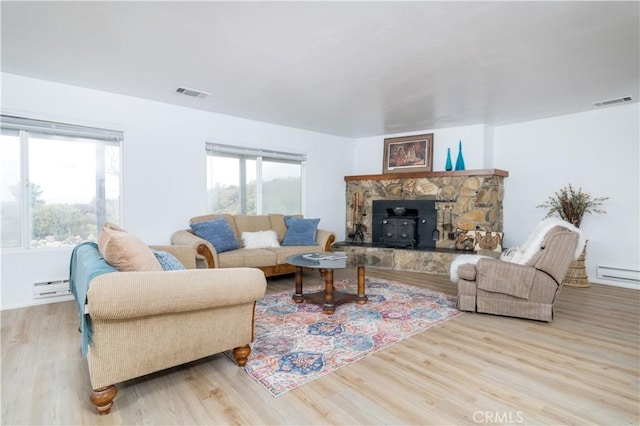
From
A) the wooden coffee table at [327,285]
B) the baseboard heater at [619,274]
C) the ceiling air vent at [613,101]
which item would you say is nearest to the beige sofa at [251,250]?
the wooden coffee table at [327,285]

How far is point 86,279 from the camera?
1.78 meters

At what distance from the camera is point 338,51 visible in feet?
9.30

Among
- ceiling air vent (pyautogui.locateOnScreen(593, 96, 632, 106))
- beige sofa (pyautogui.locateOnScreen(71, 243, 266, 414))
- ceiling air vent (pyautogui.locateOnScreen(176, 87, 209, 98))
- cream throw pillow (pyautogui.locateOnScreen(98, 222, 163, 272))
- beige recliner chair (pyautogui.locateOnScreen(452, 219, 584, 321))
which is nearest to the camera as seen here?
beige sofa (pyautogui.locateOnScreen(71, 243, 266, 414))

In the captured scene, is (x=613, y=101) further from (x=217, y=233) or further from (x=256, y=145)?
(x=217, y=233)

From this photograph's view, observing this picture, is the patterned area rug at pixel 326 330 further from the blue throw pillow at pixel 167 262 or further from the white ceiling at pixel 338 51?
the white ceiling at pixel 338 51

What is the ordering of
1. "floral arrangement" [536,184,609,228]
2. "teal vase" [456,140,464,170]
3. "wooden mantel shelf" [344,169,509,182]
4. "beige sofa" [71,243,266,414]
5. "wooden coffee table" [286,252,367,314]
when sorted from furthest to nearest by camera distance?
1. "teal vase" [456,140,464,170]
2. "wooden mantel shelf" [344,169,509,182]
3. "floral arrangement" [536,184,609,228]
4. "wooden coffee table" [286,252,367,314]
5. "beige sofa" [71,243,266,414]

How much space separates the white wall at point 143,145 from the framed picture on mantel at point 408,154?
6.22 feet

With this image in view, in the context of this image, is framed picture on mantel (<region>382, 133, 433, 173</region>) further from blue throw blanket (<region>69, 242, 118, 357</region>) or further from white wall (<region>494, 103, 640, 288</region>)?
blue throw blanket (<region>69, 242, 118, 357</region>)

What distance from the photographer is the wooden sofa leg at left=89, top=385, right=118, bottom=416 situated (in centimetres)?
172

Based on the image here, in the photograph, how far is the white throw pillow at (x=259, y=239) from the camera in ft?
15.5

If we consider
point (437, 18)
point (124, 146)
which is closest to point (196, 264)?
point (124, 146)

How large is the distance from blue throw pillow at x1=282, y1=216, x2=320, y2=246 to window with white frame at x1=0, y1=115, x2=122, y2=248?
2254 mm

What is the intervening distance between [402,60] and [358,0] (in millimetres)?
1041

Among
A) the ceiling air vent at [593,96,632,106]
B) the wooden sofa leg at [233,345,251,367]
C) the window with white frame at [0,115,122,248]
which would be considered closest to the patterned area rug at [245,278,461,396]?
the wooden sofa leg at [233,345,251,367]
